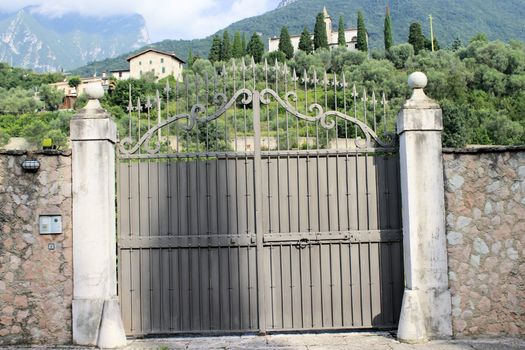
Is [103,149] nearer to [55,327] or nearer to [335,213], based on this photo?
[55,327]

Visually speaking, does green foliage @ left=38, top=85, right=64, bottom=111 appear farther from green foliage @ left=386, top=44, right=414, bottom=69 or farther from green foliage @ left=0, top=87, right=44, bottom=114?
green foliage @ left=386, top=44, right=414, bottom=69

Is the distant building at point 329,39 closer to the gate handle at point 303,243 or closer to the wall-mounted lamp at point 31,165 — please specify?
the gate handle at point 303,243

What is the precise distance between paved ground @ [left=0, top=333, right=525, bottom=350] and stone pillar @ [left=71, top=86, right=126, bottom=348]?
44 centimetres

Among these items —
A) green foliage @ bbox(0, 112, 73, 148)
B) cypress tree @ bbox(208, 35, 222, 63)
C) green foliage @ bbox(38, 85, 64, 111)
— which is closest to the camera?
green foliage @ bbox(0, 112, 73, 148)

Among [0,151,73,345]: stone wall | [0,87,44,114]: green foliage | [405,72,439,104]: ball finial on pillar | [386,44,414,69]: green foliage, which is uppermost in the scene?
[386,44,414,69]: green foliage

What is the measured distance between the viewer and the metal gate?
6.68 meters

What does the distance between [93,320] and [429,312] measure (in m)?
3.64

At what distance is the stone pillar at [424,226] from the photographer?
20.9ft

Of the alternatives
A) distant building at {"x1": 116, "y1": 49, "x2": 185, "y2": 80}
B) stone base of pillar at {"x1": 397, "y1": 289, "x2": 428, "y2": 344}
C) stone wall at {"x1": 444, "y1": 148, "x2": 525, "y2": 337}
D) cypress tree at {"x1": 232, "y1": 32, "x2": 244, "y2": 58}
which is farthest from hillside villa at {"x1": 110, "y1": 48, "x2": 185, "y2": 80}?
stone base of pillar at {"x1": 397, "y1": 289, "x2": 428, "y2": 344}

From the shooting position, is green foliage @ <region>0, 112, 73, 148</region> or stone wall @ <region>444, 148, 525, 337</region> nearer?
stone wall @ <region>444, 148, 525, 337</region>

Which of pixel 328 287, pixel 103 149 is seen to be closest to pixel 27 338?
pixel 103 149

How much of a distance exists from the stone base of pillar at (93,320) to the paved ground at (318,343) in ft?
0.96

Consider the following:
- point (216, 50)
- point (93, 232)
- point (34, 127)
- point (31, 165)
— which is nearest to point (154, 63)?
point (216, 50)

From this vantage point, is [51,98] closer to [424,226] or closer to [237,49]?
[237,49]
